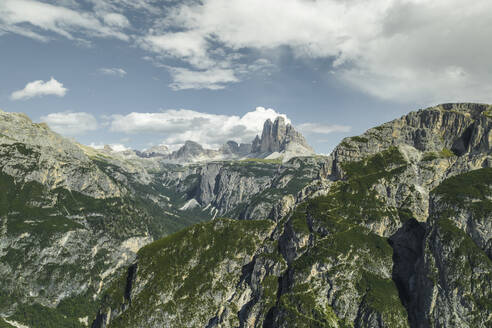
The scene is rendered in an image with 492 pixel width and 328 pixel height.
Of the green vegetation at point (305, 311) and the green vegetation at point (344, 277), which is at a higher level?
the green vegetation at point (344, 277)

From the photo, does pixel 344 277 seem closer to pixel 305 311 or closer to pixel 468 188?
pixel 305 311

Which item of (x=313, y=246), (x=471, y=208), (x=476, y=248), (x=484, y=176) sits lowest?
(x=313, y=246)

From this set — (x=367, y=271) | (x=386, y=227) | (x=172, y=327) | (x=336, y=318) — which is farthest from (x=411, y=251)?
(x=172, y=327)

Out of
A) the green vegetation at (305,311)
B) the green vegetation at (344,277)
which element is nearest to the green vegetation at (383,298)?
the green vegetation at (344,277)

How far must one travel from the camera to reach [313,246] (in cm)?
19612

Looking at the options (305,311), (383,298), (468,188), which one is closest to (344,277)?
(383,298)

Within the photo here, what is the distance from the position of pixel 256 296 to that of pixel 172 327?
55599 millimetres

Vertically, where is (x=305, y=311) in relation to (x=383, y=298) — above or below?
below

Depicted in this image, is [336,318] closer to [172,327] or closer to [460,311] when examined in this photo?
[460,311]

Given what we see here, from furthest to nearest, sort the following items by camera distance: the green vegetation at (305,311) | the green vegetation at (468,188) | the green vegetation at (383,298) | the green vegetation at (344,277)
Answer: the green vegetation at (468,188)
the green vegetation at (344,277)
the green vegetation at (305,311)
the green vegetation at (383,298)

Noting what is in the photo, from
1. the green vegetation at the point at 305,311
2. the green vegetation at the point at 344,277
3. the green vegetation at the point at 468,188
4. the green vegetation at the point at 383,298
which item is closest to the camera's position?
the green vegetation at the point at 383,298

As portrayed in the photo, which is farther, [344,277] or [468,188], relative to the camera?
[468,188]

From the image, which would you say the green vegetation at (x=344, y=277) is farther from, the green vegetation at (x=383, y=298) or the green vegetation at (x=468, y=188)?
the green vegetation at (x=468, y=188)

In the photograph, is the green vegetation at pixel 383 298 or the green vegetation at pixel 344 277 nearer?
the green vegetation at pixel 383 298
